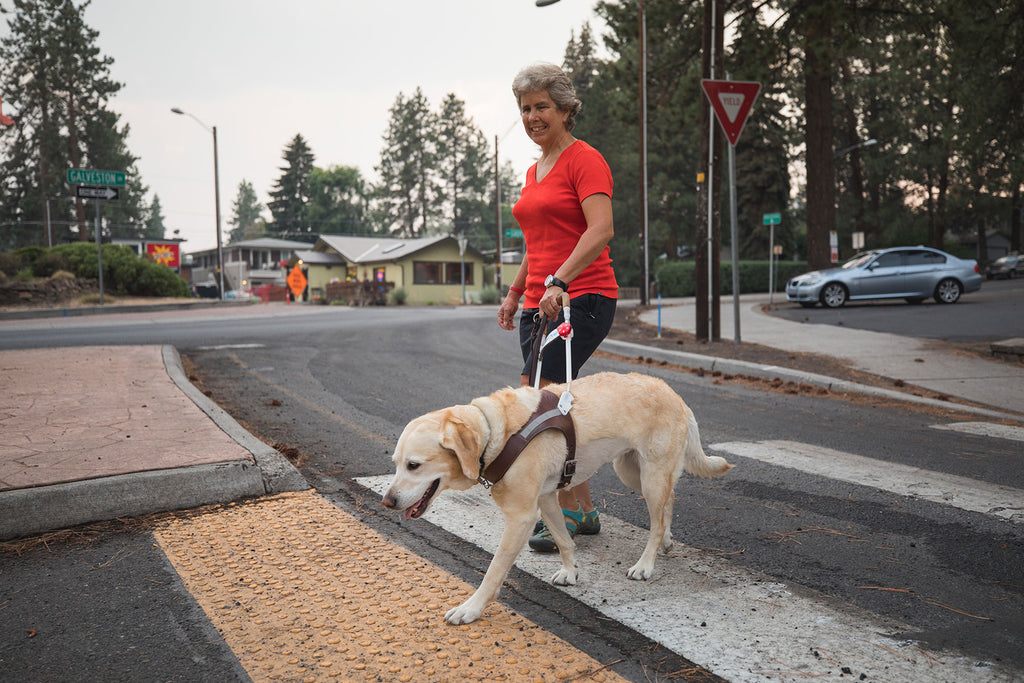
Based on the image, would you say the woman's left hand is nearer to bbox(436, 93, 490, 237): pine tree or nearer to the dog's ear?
the dog's ear

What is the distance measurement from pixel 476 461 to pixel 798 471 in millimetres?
2869

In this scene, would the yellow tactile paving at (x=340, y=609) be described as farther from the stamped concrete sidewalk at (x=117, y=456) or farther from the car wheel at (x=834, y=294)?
the car wheel at (x=834, y=294)

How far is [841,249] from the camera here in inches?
2224

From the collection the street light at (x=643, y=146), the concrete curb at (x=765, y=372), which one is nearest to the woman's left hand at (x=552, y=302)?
the concrete curb at (x=765, y=372)

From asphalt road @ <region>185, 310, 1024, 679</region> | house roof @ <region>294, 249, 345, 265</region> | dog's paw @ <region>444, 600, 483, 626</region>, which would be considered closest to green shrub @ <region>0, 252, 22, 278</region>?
asphalt road @ <region>185, 310, 1024, 679</region>

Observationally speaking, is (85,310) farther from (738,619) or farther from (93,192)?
(738,619)

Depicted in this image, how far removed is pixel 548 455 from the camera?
116 inches

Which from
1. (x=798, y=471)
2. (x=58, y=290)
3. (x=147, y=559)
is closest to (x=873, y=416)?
(x=798, y=471)

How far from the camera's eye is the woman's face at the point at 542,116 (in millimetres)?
3479

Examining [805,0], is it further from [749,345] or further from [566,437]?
[566,437]

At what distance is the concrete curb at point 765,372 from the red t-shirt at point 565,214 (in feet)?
17.4

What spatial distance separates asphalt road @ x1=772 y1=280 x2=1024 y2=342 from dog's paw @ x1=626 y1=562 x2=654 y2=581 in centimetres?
1210

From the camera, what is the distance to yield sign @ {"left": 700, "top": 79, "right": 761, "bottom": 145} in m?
10.8

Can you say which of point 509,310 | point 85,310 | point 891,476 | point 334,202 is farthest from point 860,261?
point 334,202
